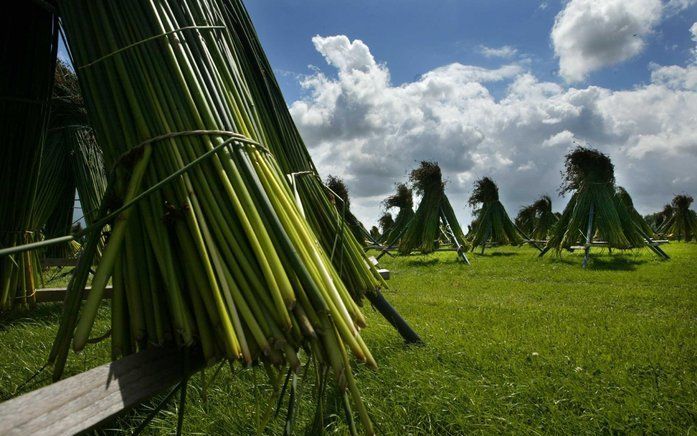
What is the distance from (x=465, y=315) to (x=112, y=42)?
13.5 feet

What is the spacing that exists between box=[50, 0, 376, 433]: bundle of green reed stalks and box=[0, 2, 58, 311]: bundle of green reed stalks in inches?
51.0

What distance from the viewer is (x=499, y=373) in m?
2.55

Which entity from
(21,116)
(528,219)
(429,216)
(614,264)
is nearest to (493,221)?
(429,216)

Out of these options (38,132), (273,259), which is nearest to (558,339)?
(273,259)

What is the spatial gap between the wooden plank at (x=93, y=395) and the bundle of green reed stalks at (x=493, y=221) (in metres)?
15.2

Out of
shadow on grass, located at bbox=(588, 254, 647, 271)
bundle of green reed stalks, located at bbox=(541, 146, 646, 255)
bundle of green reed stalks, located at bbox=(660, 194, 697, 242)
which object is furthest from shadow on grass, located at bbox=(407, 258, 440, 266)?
bundle of green reed stalks, located at bbox=(660, 194, 697, 242)

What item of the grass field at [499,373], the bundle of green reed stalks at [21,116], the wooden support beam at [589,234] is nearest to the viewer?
the grass field at [499,373]

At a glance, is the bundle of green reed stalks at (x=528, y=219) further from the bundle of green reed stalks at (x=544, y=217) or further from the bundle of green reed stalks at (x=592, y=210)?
the bundle of green reed stalks at (x=592, y=210)

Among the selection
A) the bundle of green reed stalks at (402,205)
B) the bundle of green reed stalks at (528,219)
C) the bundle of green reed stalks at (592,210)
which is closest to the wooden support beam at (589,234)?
the bundle of green reed stalks at (592,210)

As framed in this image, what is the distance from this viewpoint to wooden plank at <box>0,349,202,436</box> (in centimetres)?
56

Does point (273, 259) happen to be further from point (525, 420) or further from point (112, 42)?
point (525, 420)

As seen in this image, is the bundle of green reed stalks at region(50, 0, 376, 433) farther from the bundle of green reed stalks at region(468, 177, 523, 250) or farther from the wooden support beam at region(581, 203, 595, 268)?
the bundle of green reed stalks at region(468, 177, 523, 250)

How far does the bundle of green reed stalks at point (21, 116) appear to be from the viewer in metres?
2.09

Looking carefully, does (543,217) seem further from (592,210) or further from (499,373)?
(499,373)
